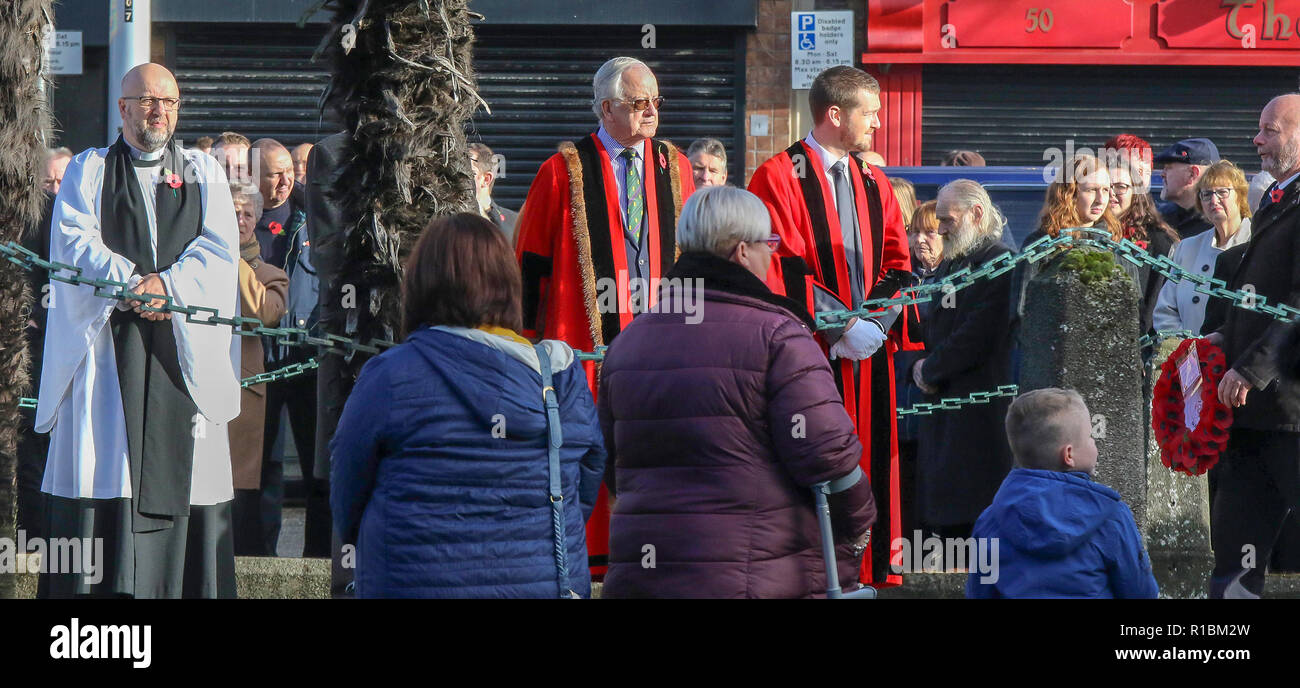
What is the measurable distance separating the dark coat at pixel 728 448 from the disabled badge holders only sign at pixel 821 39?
9368 millimetres

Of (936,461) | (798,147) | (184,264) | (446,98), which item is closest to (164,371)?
(184,264)

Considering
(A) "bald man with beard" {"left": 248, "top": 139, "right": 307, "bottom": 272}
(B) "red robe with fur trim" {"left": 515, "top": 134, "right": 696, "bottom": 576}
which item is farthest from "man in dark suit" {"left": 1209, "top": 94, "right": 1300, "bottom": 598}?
(A) "bald man with beard" {"left": 248, "top": 139, "right": 307, "bottom": 272}

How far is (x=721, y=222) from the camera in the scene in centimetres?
499

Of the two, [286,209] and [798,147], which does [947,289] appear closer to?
[798,147]

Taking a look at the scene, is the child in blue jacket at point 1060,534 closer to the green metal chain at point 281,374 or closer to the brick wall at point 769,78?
the green metal chain at point 281,374

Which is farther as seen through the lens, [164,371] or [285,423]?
[285,423]

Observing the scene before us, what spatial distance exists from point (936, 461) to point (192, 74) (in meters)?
8.43

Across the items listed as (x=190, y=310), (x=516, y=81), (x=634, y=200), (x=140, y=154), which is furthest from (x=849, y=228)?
(x=516, y=81)

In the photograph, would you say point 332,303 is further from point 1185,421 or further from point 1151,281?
point 1151,281

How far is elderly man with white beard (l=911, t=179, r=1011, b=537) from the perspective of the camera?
774 cm

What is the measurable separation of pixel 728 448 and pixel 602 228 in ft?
7.75

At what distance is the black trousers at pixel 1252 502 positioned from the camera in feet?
23.0

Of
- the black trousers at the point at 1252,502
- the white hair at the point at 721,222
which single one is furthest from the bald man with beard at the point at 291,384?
the black trousers at the point at 1252,502
